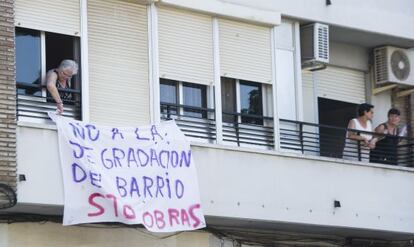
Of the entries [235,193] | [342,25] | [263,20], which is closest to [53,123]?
[235,193]

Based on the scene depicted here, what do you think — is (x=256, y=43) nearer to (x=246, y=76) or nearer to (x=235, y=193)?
(x=246, y=76)

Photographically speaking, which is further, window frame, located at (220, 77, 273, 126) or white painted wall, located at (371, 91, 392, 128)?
white painted wall, located at (371, 91, 392, 128)

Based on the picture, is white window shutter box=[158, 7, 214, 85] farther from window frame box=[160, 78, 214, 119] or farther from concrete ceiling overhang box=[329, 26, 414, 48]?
concrete ceiling overhang box=[329, 26, 414, 48]

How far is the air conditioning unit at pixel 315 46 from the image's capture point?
65.7ft

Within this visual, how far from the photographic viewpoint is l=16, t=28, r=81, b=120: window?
16125 mm

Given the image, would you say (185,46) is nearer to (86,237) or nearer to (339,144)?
(86,237)

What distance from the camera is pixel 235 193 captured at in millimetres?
17719

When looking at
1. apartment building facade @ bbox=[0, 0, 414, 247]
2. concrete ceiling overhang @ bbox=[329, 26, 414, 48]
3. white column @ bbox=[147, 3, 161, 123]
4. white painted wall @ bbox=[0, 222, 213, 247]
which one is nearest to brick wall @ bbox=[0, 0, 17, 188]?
apartment building facade @ bbox=[0, 0, 414, 247]

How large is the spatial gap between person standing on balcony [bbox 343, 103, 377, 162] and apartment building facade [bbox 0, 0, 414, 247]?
131 millimetres

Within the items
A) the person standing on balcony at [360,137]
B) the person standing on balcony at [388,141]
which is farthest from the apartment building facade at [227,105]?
the person standing on balcony at [388,141]

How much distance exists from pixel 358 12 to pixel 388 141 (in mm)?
2078

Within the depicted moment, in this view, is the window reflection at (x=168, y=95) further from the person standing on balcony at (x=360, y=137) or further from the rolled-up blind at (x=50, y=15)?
the person standing on balcony at (x=360, y=137)

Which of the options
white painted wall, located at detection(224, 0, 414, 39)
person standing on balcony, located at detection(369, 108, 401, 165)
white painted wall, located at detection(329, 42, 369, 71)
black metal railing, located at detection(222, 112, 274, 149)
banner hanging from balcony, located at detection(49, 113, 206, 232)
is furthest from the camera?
white painted wall, located at detection(329, 42, 369, 71)

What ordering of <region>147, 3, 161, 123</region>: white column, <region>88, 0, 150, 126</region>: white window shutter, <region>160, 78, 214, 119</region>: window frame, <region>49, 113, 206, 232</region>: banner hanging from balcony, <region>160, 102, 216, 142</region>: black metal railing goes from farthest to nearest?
<region>160, 78, 214, 119</region>: window frame, <region>160, 102, 216, 142</region>: black metal railing, <region>147, 3, 161, 123</region>: white column, <region>88, 0, 150, 126</region>: white window shutter, <region>49, 113, 206, 232</region>: banner hanging from balcony
